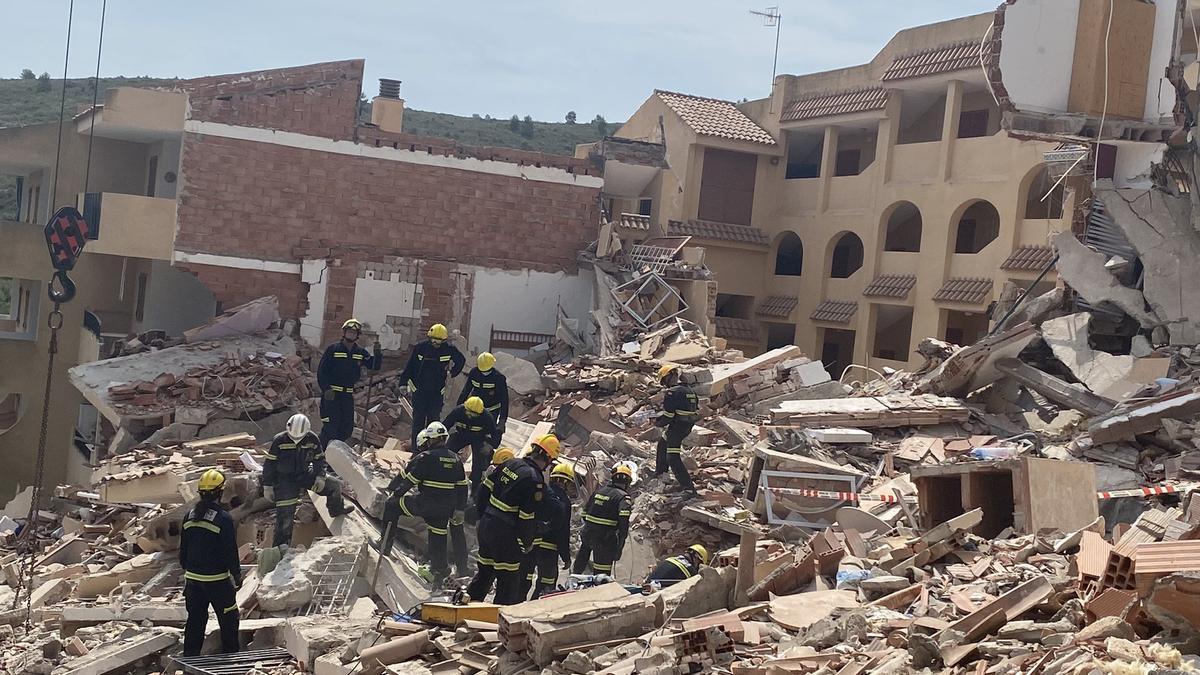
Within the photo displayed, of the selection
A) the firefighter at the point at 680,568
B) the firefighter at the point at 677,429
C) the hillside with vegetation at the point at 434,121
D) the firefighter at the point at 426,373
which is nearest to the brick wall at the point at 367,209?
the firefighter at the point at 426,373

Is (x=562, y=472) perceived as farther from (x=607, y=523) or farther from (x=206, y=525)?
(x=206, y=525)

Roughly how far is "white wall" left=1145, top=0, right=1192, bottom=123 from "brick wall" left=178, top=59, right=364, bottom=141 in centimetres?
1339

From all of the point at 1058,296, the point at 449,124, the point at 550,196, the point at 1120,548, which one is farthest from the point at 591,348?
the point at 449,124

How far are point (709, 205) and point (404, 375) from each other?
15.7m

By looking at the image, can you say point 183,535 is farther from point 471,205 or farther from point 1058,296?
point 471,205

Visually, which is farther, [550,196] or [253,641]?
[550,196]

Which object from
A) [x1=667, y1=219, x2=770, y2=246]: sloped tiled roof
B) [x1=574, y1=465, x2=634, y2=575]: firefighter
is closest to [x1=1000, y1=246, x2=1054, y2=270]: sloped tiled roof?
[x1=667, y1=219, x2=770, y2=246]: sloped tiled roof

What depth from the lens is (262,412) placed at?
18828mm

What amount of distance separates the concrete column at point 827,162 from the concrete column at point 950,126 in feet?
10.9

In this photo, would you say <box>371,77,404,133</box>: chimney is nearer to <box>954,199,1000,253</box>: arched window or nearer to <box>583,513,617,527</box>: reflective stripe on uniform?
<box>954,199,1000,253</box>: arched window

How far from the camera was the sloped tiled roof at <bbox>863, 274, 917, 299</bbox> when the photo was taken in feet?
88.5

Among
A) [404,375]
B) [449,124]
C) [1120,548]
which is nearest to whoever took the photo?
[1120,548]

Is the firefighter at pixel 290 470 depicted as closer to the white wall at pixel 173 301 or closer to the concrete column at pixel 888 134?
the white wall at pixel 173 301

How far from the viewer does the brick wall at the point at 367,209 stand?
2152 centimetres
